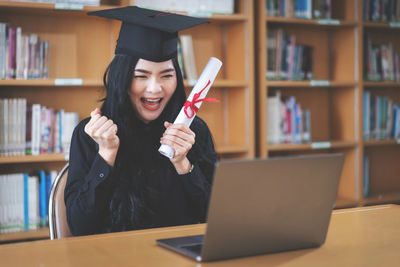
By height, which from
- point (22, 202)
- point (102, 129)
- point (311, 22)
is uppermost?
point (311, 22)

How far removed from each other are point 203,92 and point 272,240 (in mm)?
594

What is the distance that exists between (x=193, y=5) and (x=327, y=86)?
1.16 meters

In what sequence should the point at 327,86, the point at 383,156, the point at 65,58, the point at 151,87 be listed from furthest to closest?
the point at 383,156 < the point at 327,86 < the point at 65,58 < the point at 151,87

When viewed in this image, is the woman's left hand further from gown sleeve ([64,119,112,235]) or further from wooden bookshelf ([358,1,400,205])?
wooden bookshelf ([358,1,400,205])

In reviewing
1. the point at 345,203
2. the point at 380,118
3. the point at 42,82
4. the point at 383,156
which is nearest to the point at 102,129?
the point at 42,82

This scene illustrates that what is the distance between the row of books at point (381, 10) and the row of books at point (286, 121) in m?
0.82

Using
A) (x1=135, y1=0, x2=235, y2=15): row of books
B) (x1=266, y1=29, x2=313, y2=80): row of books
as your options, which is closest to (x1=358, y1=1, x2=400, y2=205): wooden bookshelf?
(x1=266, y1=29, x2=313, y2=80): row of books

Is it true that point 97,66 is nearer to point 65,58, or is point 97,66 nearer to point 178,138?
point 65,58

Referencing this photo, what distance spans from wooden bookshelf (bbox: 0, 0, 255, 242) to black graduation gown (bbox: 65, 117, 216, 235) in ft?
3.97

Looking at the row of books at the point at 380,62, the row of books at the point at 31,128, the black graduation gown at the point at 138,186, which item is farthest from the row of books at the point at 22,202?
the row of books at the point at 380,62

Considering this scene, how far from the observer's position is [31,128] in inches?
110

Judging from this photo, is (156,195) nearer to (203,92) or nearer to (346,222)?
(203,92)

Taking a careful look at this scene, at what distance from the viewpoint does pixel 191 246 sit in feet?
3.43

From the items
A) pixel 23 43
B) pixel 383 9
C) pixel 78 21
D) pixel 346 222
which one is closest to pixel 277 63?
pixel 383 9
